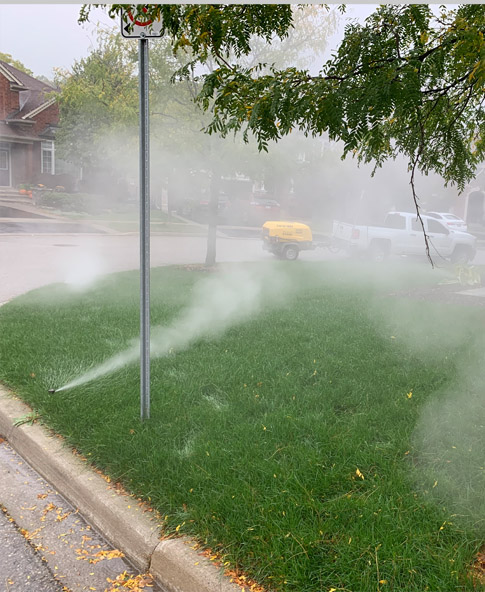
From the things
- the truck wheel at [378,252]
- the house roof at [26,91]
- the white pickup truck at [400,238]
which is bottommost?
the truck wheel at [378,252]

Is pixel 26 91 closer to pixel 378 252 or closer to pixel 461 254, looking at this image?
pixel 378 252

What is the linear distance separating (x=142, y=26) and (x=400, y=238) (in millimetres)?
12059

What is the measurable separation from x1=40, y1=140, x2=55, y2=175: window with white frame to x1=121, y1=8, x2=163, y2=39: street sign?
54.1ft

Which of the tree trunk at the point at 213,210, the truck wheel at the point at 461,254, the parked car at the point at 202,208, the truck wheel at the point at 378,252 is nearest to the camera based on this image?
the tree trunk at the point at 213,210

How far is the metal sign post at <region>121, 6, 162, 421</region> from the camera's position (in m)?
3.10

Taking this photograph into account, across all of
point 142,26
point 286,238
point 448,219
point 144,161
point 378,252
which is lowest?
point 378,252

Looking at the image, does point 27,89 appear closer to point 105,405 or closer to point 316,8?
point 316,8

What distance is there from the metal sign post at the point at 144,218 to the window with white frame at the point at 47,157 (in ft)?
54.0

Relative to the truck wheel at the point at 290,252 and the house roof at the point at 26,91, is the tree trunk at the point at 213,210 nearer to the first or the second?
the truck wheel at the point at 290,252

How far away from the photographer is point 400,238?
14.3m

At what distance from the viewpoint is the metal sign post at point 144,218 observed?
3.22 m

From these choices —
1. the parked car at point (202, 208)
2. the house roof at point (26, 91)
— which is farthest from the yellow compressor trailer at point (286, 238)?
the house roof at point (26, 91)

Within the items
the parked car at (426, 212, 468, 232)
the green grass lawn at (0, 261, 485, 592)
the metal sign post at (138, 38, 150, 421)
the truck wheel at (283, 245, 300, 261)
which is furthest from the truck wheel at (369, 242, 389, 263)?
the metal sign post at (138, 38, 150, 421)

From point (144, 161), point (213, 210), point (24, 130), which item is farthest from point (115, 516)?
point (24, 130)
